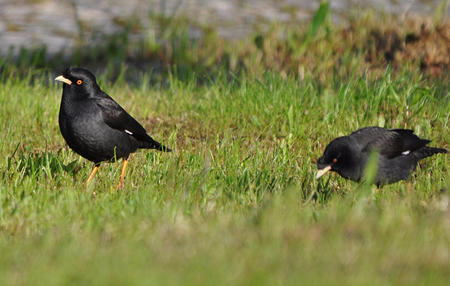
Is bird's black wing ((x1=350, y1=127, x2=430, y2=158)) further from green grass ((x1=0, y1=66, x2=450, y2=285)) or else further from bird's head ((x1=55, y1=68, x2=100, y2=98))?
bird's head ((x1=55, y1=68, x2=100, y2=98))

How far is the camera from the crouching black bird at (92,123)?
609cm

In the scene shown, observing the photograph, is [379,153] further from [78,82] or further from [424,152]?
[78,82]

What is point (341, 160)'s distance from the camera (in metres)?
5.54

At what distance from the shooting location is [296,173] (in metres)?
6.25

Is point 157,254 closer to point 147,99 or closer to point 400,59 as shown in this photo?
point 147,99

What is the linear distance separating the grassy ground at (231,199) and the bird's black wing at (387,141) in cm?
30

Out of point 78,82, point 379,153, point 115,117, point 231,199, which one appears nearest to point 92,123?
point 115,117

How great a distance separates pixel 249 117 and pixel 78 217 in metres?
3.44

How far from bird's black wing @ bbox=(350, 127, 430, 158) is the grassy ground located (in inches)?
12.0

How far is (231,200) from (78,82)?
6.29 ft

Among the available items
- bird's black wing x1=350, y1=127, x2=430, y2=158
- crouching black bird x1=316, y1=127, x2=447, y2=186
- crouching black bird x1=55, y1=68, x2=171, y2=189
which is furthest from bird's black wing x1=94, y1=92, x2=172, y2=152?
bird's black wing x1=350, y1=127, x2=430, y2=158

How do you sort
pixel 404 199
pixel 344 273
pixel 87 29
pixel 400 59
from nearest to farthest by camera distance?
pixel 344 273
pixel 404 199
pixel 400 59
pixel 87 29

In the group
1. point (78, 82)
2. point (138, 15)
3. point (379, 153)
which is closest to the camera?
point (379, 153)

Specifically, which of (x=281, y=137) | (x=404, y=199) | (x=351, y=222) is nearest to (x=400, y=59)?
(x=281, y=137)
